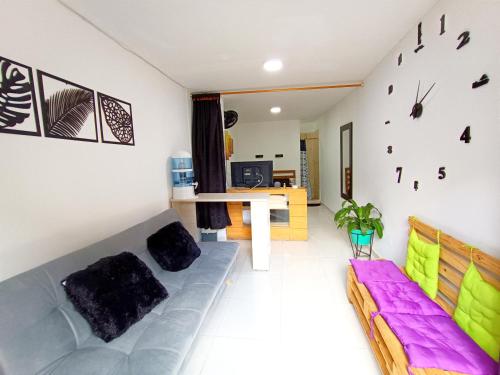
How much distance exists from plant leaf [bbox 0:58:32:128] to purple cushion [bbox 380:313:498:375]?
7.80ft

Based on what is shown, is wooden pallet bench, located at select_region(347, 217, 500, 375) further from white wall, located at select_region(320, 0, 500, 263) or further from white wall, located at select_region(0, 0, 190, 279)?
white wall, located at select_region(0, 0, 190, 279)

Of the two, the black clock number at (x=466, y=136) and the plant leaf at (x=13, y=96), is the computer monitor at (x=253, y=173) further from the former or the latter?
the plant leaf at (x=13, y=96)

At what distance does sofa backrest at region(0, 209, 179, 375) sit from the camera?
963 mm

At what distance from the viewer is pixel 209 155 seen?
3.60 m

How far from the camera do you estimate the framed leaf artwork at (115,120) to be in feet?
6.18

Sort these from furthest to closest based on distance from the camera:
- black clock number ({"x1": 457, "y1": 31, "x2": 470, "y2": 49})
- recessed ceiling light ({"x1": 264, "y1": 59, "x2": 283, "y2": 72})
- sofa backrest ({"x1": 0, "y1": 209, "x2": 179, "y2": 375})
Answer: recessed ceiling light ({"x1": 264, "y1": 59, "x2": 283, "y2": 72}) < black clock number ({"x1": 457, "y1": 31, "x2": 470, "y2": 49}) < sofa backrest ({"x1": 0, "y1": 209, "x2": 179, "y2": 375})

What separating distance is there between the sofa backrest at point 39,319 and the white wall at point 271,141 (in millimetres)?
5376

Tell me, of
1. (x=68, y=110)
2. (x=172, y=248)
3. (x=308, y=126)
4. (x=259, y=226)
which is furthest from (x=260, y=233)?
(x=308, y=126)

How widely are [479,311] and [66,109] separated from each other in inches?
107

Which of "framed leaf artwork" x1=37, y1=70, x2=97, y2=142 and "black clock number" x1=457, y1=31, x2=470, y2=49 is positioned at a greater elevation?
"black clock number" x1=457, y1=31, x2=470, y2=49

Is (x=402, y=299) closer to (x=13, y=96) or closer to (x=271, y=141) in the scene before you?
(x=13, y=96)

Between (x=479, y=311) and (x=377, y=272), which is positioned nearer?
(x=479, y=311)

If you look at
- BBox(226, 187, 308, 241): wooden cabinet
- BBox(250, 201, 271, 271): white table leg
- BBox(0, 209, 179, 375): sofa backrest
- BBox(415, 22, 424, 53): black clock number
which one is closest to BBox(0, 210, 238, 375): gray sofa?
BBox(0, 209, 179, 375): sofa backrest

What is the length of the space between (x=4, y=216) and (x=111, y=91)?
4.06ft
